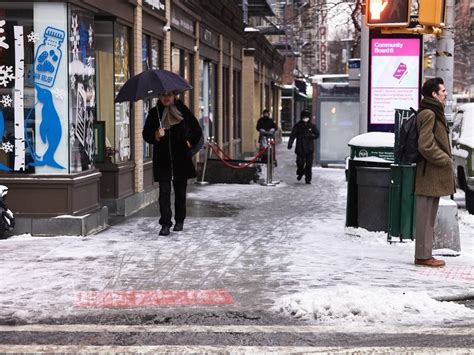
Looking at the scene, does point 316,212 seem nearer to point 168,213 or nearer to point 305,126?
point 168,213

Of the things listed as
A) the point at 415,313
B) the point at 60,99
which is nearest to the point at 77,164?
the point at 60,99

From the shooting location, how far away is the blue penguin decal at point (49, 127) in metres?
9.58

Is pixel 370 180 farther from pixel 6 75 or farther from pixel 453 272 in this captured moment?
pixel 6 75

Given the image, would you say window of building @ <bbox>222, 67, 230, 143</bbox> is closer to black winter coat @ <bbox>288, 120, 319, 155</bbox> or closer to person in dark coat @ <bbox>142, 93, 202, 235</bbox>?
black winter coat @ <bbox>288, 120, 319, 155</bbox>

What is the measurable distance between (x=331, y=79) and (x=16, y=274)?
25065 mm

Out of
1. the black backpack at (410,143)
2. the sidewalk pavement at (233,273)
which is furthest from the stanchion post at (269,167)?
the black backpack at (410,143)

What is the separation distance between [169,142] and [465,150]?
6692 millimetres

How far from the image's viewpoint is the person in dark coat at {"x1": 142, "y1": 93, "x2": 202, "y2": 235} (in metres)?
10.1

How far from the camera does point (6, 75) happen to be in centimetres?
952

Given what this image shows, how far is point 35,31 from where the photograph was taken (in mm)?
9539

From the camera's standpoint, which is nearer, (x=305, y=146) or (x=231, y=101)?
(x=305, y=146)

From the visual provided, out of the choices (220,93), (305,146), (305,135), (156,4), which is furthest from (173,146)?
(220,93)

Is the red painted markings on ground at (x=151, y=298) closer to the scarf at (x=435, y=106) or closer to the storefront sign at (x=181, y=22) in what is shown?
the scarf at (x=435, y=106)

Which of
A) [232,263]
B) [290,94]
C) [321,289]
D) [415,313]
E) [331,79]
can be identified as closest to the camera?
[415,313]
